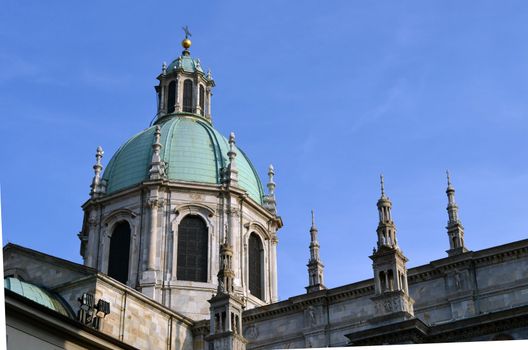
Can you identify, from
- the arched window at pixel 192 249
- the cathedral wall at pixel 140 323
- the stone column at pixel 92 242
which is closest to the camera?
the cathedral wall at pixel 140 323

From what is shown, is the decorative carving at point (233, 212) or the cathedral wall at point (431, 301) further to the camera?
the decorative carving at point (233, 212)

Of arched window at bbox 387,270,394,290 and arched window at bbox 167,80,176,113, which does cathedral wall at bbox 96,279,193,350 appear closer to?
arched window at bbox 387,270,394,290

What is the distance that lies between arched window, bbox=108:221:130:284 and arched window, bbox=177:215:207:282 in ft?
10.2

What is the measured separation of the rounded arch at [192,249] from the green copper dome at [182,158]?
2609 mm

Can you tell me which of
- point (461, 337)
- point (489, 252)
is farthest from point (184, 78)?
point (461, 337)

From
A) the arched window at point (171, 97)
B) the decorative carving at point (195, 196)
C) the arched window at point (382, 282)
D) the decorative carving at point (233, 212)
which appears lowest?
A: the arched window at point (382, 282)

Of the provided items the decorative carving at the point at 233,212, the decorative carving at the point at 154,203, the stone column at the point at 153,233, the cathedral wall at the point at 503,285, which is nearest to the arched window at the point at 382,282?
the cathedral wall at the point at 503,285

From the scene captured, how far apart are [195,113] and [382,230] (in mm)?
25948

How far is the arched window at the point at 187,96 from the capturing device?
58.8m

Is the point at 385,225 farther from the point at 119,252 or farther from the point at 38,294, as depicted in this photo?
the point at 119,252

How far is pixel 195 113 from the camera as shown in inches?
2296

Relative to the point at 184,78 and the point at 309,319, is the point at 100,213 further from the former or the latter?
the point at 309,319

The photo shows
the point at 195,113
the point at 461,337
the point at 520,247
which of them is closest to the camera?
the point at 461,337

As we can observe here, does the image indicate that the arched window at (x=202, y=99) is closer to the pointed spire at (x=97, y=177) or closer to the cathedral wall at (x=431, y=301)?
the pointed spire at (x=97, y=177)
